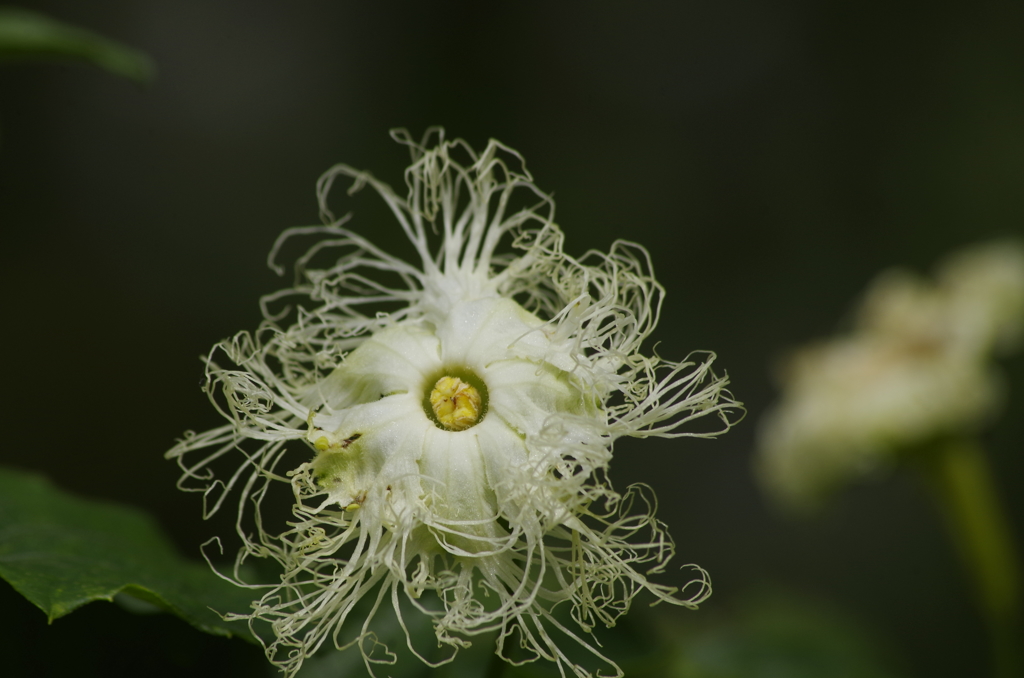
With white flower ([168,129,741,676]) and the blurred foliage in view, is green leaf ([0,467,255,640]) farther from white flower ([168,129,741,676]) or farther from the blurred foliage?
the blurred foliage

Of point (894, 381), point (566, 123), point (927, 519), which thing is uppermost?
point (566, 123)

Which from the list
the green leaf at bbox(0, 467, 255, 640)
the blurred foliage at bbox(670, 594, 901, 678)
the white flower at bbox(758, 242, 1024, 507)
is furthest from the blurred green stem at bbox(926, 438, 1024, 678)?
the green leaf at bbox(0, 467, 255, 640)

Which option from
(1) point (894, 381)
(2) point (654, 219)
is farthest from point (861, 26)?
(1) point (894, 381)

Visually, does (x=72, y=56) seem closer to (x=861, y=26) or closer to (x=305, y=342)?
(x=305, y=342)

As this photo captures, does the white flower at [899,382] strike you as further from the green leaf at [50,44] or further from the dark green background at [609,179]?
the dark green background at [609,179]

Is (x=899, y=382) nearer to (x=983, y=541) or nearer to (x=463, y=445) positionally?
(x=983, y=541)

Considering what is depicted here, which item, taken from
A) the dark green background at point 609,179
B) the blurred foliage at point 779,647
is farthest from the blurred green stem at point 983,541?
the dark green background at point 609,179
